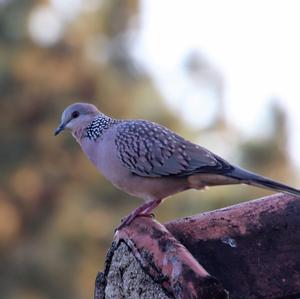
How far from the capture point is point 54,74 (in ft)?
45.2

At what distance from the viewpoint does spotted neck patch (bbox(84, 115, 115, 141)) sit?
5.88 meters

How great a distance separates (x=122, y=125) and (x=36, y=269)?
8.04 meters

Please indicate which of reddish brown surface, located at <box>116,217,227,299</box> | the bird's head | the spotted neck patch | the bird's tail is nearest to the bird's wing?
the bird's tail

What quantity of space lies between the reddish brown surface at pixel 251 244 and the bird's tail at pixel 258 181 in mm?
60

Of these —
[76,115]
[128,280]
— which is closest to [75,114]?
[76,115]

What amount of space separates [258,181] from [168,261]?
1029 millimetres

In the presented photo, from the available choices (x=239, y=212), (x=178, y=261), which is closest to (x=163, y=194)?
(x=239, y=212)

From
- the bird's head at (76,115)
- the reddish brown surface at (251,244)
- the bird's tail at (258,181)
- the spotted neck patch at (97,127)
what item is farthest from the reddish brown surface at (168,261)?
the bird's head at (76,115)

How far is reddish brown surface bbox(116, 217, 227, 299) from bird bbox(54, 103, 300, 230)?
2.08 ft

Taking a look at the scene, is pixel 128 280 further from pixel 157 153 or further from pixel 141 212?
pixel 157 153

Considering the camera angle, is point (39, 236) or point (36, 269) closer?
point (36, 269)

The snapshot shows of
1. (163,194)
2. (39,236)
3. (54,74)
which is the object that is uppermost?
(163,194)

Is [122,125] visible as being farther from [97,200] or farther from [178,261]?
[97,200]

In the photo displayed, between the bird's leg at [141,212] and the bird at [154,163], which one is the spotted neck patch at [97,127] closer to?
the bird at [154,163]
